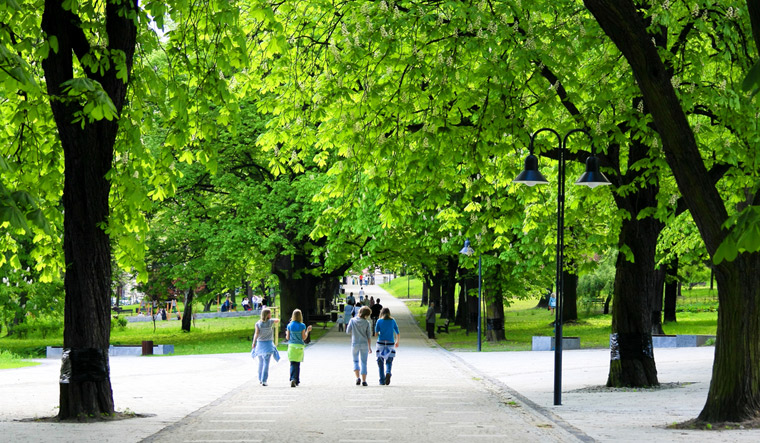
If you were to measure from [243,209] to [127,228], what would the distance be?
84.0ft

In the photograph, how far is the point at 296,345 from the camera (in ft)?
64.4

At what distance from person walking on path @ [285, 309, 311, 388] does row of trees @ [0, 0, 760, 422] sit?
2959mm

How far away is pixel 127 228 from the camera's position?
13.8m

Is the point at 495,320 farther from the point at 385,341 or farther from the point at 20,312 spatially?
the point at 385,341

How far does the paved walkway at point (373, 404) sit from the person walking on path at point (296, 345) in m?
0.42

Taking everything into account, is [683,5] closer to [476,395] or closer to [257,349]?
[476,395]

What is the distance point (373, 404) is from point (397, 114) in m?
4.67

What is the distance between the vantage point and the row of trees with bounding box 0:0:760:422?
1237 cm

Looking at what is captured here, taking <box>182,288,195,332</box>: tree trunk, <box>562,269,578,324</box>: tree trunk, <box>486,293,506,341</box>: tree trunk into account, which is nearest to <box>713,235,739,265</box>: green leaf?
<box>486,293,506,341</box>: tree trunk

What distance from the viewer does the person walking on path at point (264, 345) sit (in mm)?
20031

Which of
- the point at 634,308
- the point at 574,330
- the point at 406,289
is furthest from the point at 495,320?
the point at 406,289

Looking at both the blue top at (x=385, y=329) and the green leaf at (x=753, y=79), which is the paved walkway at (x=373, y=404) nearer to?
the blue top at (x=385, y=329)

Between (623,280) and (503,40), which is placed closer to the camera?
(503,40)

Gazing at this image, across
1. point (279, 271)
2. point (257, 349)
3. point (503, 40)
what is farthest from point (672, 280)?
point (503, 40)
